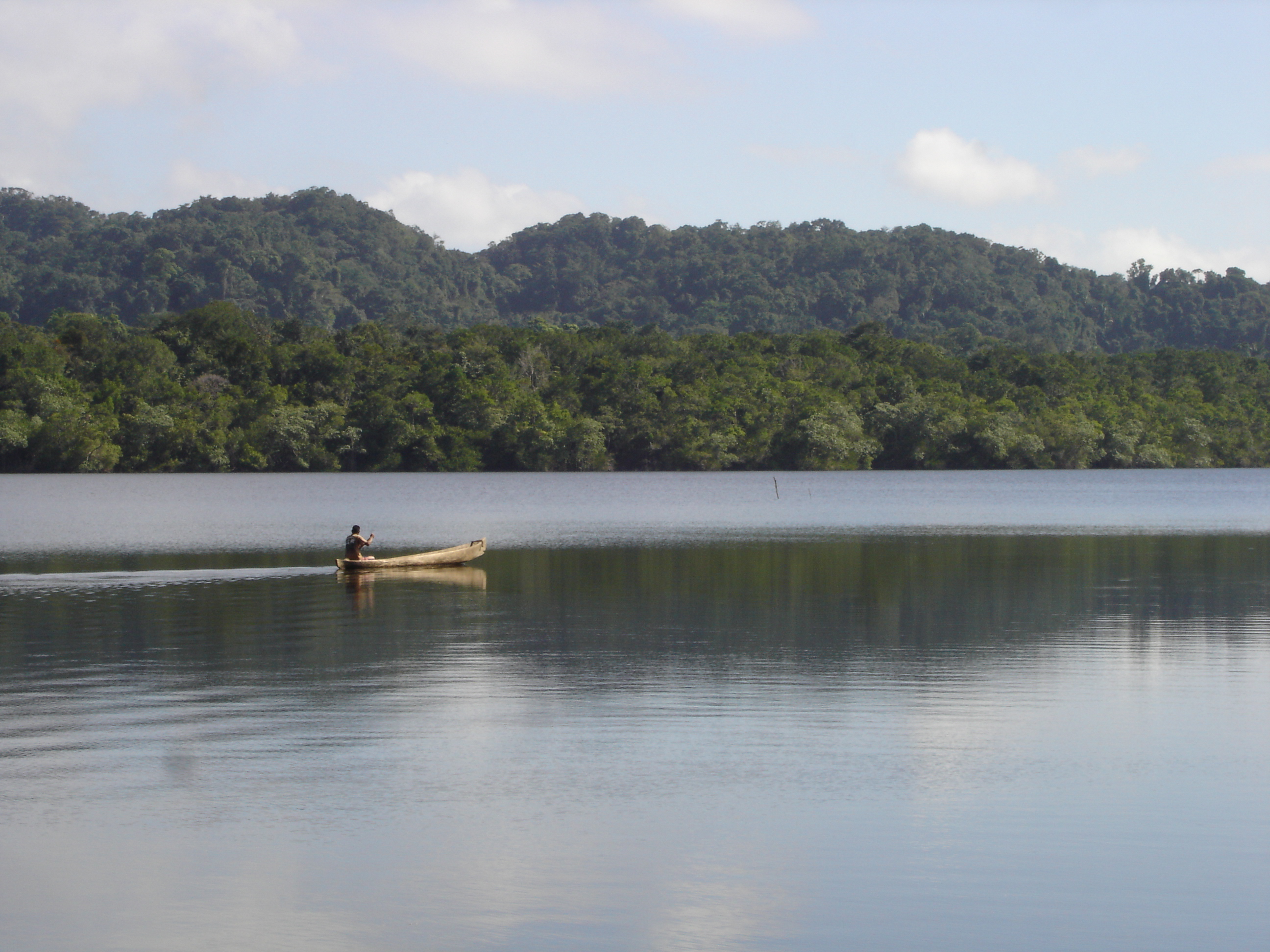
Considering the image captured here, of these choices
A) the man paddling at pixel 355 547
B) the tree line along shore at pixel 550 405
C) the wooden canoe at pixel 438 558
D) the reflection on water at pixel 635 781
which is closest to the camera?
the reflection on water at pixel 635 781

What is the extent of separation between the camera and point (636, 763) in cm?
1352

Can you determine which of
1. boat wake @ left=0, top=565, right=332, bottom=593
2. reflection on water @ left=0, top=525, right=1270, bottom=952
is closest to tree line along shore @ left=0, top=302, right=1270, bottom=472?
boat wake @ left=0, top=565, right=332, bottom=593

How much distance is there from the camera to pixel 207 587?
30562 millimetres

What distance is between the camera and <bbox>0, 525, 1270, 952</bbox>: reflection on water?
379 inches

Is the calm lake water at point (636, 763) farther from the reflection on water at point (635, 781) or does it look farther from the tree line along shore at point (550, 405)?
the tree line along shore at point (550, 405)

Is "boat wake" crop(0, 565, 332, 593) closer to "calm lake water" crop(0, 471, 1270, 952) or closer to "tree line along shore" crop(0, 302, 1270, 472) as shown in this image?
"calm lake water" crop(0, 471, 1270, 952)

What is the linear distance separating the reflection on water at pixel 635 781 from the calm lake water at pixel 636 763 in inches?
1.9

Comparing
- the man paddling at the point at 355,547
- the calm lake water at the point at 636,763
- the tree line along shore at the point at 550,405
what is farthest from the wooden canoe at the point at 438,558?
the tree line along shore at the point at 550,405

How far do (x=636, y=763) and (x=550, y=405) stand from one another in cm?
10715

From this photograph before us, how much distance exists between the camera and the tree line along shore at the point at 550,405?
108 m

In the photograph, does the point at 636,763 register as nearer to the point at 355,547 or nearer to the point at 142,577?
the point at 355,547

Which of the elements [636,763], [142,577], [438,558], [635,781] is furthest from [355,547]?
[635,781]

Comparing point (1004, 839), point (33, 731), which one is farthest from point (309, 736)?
point (1004, 839)

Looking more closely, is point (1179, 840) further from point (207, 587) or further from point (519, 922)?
point (207, 587)
